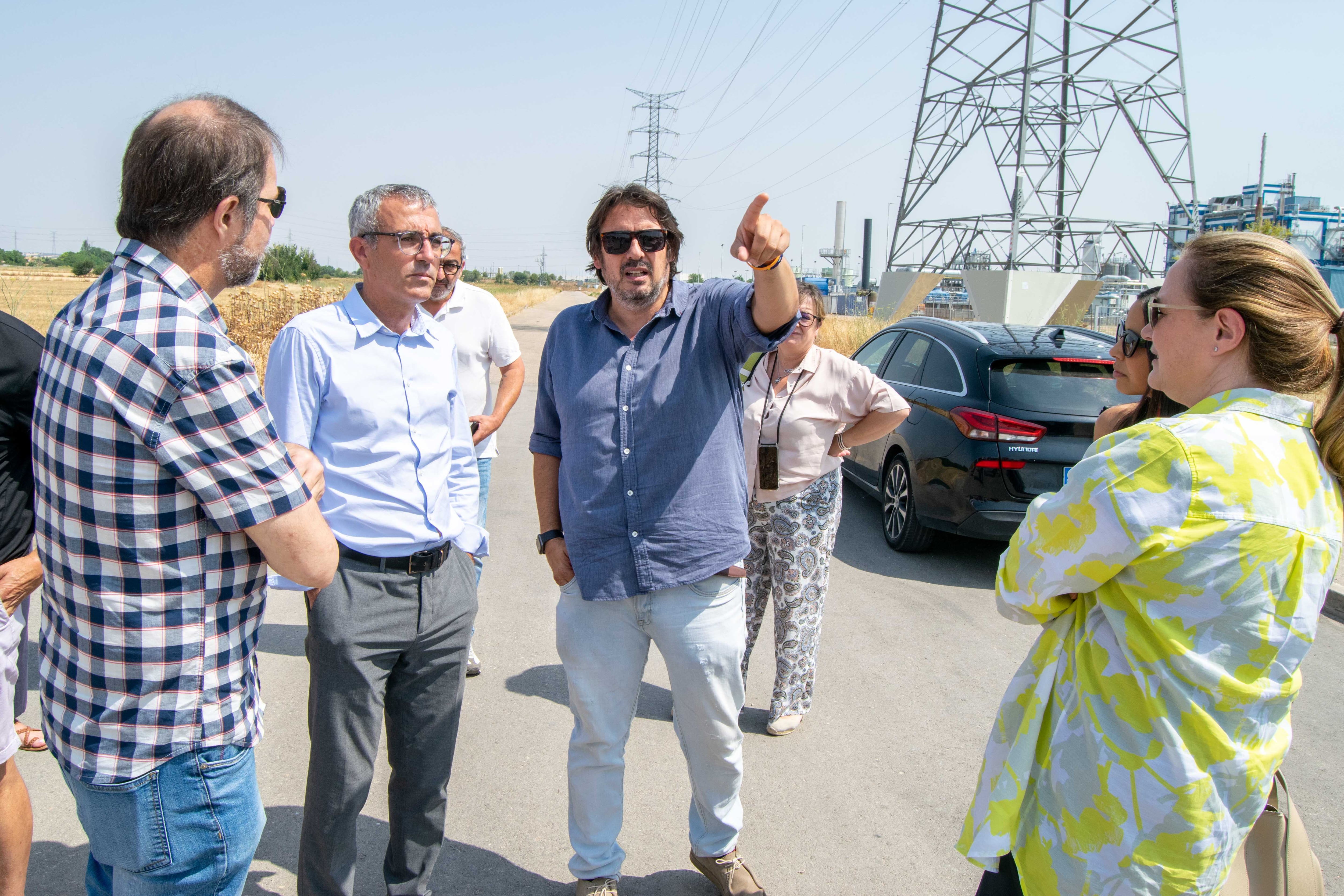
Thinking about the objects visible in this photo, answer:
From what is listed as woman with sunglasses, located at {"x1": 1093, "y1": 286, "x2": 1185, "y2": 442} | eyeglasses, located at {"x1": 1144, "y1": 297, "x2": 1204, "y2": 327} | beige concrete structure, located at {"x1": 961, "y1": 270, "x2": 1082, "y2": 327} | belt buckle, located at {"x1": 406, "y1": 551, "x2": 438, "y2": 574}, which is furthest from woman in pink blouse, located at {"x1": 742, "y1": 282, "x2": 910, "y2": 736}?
beige concrete structure, located at {"x1": 961, "y1": 270, "x2": 1082, "y2": 327}

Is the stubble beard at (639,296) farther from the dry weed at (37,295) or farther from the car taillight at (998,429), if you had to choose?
the dry weed at (37,295)

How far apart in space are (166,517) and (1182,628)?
1.76 metres

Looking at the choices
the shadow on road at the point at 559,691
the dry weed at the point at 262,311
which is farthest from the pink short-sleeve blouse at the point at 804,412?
the dry weed at the point at 262,311

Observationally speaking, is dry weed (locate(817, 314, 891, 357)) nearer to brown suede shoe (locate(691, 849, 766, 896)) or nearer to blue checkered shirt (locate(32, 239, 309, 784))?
brown suede shoe (locate(691, 849, 766, 896))

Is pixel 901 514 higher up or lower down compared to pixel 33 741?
higher up

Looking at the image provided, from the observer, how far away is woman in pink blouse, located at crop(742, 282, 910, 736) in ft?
11.8

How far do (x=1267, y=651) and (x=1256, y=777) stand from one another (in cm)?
24

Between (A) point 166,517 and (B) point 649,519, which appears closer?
(A) point 166,517

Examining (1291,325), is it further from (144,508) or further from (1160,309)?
(144,508)

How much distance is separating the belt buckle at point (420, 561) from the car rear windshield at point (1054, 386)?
14.3 ft

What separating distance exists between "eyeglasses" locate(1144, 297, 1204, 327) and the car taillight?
3.97 meters

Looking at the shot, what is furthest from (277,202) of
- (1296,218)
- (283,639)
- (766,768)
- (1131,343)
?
(1296,218)

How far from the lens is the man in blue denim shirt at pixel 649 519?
7.98 feet

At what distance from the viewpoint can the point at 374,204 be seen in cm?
261
